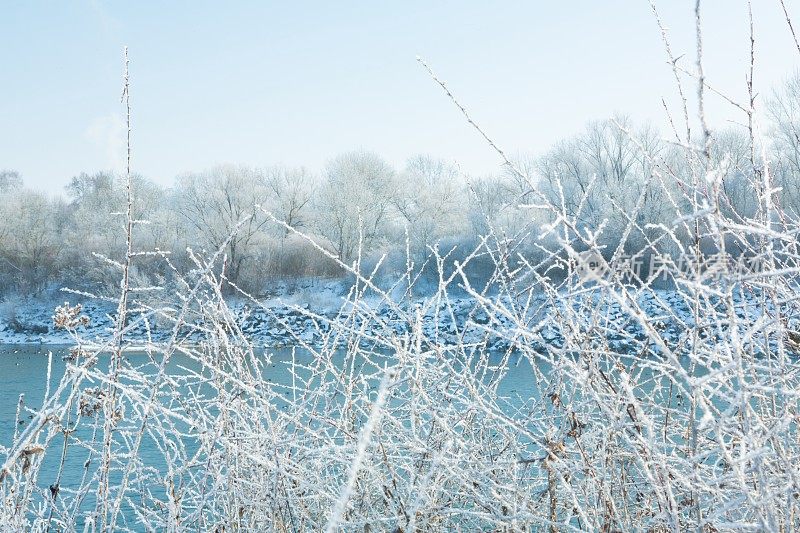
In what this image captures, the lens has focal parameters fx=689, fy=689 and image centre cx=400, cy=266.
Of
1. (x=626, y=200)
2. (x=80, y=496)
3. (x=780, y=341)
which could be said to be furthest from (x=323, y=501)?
(x=626, y=200)

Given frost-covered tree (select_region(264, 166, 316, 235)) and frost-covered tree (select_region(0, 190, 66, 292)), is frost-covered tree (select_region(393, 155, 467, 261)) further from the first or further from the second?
frost-covered tree (select_region(0, 190, 66, 292))

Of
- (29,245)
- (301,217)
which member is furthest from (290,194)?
(29,245)

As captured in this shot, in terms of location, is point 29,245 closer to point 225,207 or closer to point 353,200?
point 225,207

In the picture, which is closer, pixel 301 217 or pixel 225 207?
pixel 225 207

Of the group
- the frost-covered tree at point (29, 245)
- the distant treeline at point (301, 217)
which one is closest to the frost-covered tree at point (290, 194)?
the distant treeline at point (301, 217)

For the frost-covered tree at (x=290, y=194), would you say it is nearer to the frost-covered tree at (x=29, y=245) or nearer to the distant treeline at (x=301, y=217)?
the distant treeline at (x=301, y=217)

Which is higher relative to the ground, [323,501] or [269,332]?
[323,501]

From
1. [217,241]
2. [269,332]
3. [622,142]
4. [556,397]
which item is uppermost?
[622,142]

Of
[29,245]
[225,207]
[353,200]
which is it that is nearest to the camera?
[29,245]

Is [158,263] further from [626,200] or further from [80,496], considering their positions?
[80,496]

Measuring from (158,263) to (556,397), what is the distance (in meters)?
27.1

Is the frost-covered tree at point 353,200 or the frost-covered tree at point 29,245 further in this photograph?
the frost-covered tree at point 353,200

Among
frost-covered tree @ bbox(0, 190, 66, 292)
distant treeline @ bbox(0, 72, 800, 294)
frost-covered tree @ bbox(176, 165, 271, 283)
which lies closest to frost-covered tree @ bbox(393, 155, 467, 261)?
distant treeline @ bbox(0, 72, 800, 294)

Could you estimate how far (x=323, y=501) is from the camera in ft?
8.14
